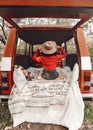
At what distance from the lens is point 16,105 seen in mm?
4219

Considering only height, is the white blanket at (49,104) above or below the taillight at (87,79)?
below

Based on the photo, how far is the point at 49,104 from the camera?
13.9ft

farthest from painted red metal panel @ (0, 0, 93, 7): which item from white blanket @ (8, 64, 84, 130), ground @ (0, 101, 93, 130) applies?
ground @ (0, 101, 93, 130)

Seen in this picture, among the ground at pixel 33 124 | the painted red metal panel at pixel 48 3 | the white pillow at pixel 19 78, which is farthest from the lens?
the white pillow at pixel 19 78

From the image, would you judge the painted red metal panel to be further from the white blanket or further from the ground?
the ground

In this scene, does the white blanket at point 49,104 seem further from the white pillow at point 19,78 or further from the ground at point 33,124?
the ground at point 33,124

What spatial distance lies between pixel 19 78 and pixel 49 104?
30.7 inches

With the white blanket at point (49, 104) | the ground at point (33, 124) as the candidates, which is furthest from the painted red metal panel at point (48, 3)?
the ground at point (33, 124)

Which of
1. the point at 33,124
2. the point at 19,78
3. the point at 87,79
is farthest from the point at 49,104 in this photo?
the point at 87,79

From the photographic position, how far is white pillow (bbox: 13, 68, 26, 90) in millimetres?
4472

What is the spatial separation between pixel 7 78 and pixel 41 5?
194cm

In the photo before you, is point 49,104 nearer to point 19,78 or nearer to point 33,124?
point 33,124

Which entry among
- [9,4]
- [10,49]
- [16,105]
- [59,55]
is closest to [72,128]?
[16,105]

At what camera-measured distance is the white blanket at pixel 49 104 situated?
162 inches
